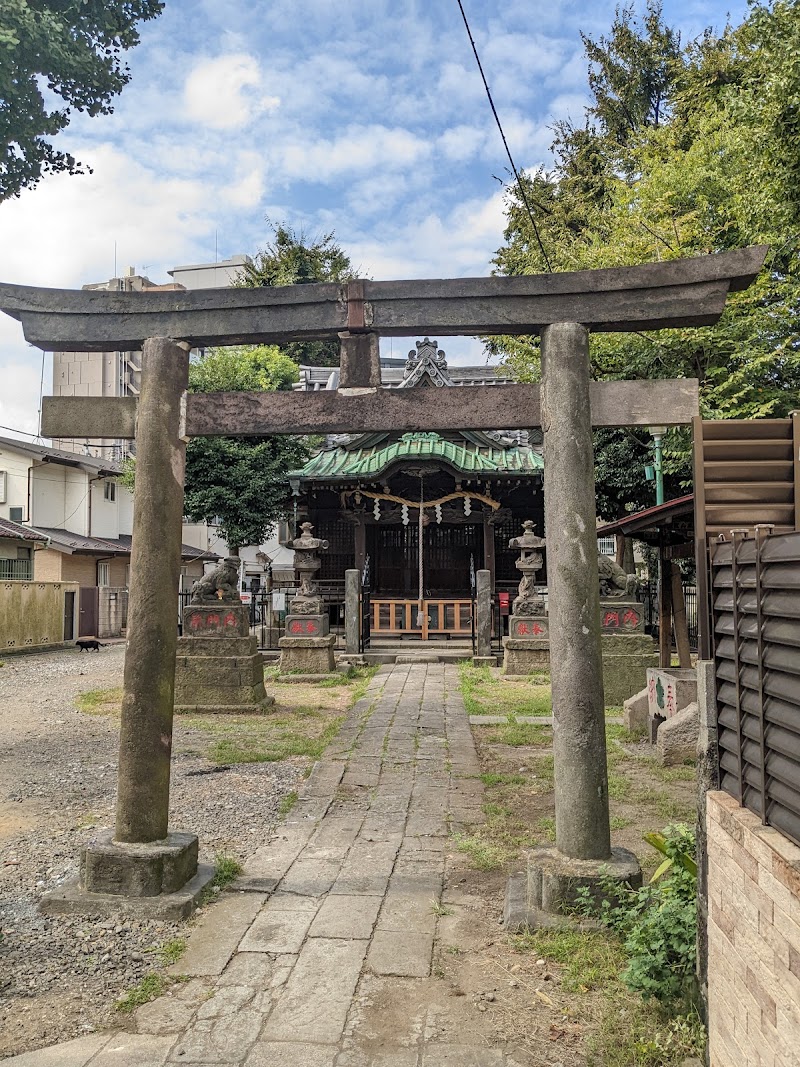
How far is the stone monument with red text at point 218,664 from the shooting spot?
11776mm

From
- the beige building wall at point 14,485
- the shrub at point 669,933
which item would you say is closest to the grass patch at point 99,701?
the shrub at point 669,933

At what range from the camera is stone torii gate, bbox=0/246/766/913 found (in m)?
4.43

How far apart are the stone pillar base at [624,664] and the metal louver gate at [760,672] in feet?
31.5

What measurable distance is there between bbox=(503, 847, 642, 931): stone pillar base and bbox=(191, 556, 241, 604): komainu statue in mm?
9208

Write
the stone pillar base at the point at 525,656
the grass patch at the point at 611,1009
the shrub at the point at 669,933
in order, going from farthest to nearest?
the stone pillar base at the point at 525,656 < the shrub at the point at 669,933 < the grass patch at the point at 611,1009

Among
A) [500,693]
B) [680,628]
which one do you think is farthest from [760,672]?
[500,693]

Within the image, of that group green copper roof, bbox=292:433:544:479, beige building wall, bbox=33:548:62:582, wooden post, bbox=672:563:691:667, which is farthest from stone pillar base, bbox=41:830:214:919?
beige building wall, bbox=33:548:62:582

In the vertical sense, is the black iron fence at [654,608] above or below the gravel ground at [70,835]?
above

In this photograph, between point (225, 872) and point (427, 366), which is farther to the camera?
point (427, 366)

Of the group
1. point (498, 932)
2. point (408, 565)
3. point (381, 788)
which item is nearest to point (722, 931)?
point (498, 932)

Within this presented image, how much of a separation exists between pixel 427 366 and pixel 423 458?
4.18m

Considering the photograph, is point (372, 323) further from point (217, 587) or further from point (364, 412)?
point (217, 587)

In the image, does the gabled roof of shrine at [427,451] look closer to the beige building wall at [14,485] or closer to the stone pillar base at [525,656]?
the stone pillar base at [525,656]

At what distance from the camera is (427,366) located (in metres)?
22.5
